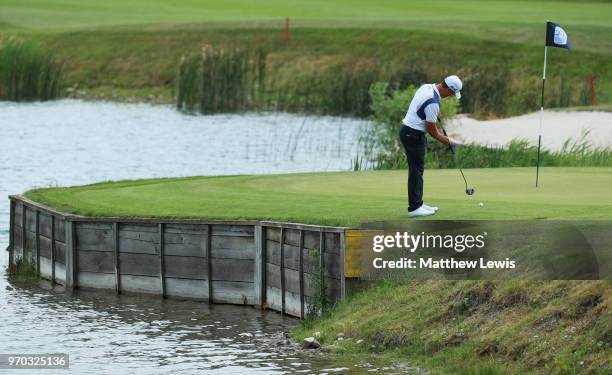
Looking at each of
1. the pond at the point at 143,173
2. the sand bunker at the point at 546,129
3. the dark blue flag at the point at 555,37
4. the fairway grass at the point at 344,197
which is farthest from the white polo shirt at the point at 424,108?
the sand bunker at the point at 546,129

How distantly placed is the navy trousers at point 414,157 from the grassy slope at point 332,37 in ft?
104

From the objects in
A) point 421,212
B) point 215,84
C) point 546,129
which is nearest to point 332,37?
point 215,84

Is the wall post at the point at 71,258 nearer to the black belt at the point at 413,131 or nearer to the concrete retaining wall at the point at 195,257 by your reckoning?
the concrete retaining wall at the point at 195,257

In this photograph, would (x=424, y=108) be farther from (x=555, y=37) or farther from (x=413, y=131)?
(x=555, y=37)

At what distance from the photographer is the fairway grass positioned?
19.1m

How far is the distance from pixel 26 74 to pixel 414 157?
41990 millimetres

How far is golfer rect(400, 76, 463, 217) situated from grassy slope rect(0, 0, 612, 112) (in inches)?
1249

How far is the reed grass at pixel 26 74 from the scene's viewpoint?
57.5m

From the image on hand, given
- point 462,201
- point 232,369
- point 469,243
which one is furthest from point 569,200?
point 232,369

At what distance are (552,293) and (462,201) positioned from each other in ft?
14.8

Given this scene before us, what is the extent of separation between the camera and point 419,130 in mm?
18750

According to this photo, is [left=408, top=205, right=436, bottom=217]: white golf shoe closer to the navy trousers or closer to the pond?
the navy trousers

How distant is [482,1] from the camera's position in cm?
8031

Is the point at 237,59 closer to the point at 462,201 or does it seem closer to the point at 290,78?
the point at 290,78
